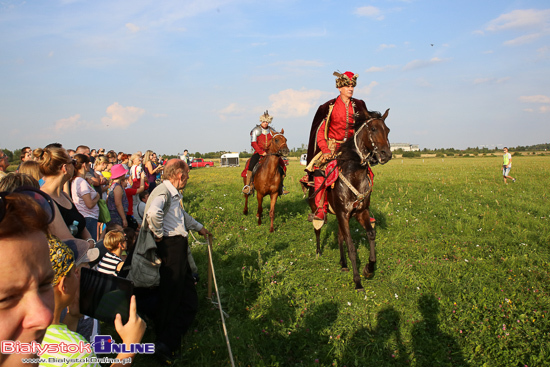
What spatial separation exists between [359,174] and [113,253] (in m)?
4.52

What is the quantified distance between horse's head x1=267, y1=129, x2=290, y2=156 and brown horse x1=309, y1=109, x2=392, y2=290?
12.2 feet

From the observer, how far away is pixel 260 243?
870 cm

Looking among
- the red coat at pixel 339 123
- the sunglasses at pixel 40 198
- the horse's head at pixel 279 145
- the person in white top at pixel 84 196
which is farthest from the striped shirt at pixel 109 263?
the horse's head at pixel 279 145

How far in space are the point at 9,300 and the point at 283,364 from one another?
3.89 metres

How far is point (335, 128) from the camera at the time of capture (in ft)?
24.5

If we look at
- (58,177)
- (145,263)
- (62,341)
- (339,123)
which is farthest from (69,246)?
(339,123)

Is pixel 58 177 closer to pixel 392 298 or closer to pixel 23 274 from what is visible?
pixel 23 274

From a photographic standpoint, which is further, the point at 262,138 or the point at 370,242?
the point at 262,138

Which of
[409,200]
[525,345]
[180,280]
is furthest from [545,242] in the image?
[180,280]

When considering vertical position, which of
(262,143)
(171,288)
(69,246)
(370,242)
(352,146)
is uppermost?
(262,143)

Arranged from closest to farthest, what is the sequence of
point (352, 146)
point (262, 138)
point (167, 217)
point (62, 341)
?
point (62, 341)
point (167, 217)
point (352, 146)
point (262, 138)

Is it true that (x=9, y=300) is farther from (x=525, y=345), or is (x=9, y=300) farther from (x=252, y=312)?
(x=525, y=345)

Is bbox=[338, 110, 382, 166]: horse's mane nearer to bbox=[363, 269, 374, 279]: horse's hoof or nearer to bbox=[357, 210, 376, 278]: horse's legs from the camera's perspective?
bbox=[357, 210, 376, 278]: horse's legs

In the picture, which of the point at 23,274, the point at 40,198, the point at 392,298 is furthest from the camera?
the point at 392,298
